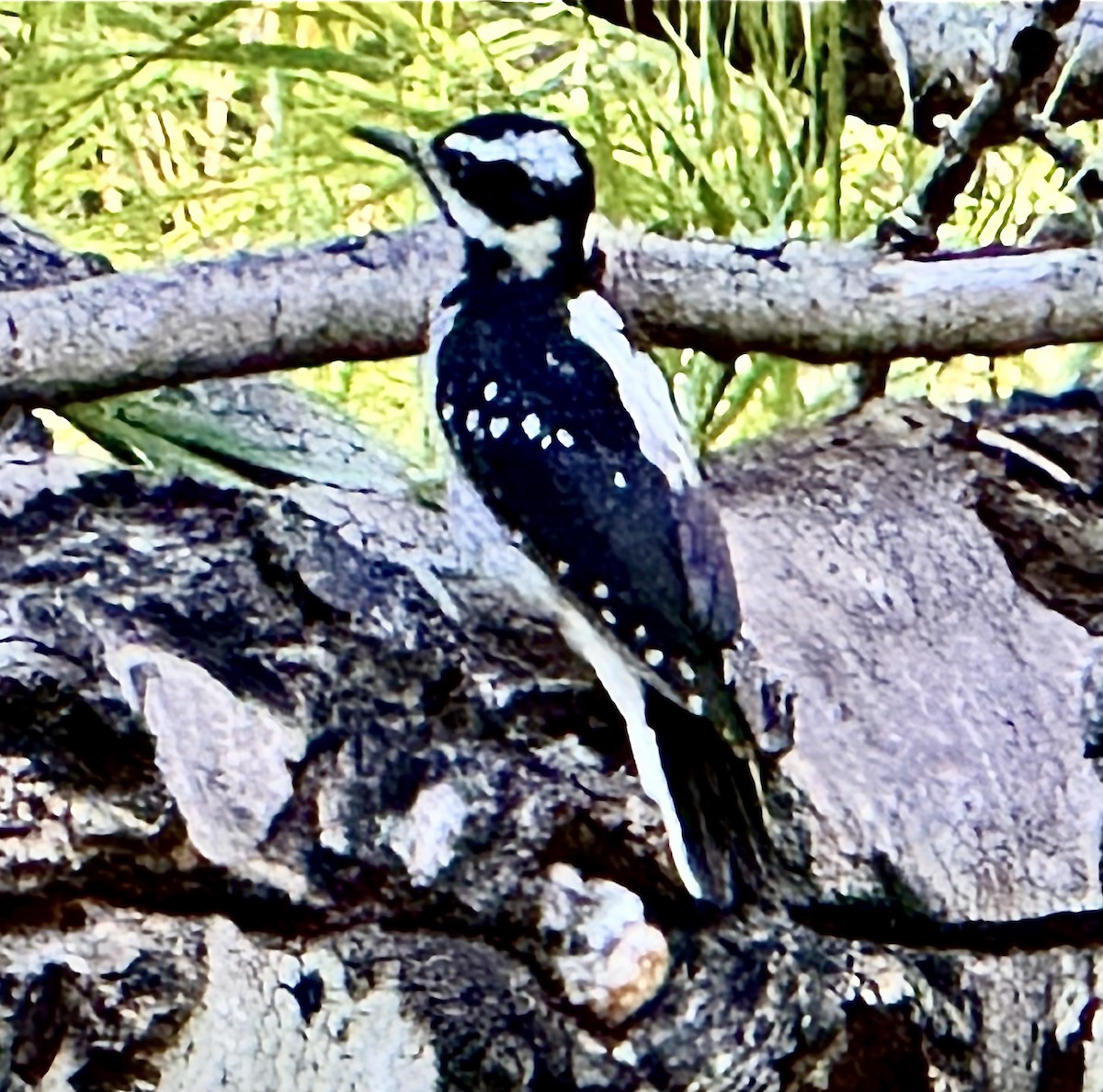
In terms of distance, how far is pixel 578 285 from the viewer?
1.22 m

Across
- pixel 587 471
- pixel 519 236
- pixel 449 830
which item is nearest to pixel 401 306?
pixel 519 236

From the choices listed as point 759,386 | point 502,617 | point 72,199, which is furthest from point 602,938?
point 72,199

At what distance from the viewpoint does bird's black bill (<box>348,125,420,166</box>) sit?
1.21m

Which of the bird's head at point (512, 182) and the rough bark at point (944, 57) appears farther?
the rough bark at point (944, 57)

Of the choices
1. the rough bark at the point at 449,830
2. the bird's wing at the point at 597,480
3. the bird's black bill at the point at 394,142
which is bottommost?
the rough bark at the point at 449,830

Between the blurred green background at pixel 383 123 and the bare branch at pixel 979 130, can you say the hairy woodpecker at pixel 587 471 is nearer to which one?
the blurred green background at pixel 383 123

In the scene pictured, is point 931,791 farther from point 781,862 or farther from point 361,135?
point 361,135

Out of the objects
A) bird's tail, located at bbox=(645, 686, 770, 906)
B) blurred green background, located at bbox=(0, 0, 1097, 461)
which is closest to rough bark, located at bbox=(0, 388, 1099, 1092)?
bird's tail, located at bbox=(645, 686, 770, 906)

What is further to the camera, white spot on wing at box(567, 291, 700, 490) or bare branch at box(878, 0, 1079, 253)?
bare branch at box(878, 0, 1079, 253)

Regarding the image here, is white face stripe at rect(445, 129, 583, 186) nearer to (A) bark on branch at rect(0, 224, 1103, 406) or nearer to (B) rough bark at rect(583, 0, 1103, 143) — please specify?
(A) bark on branch at rect(0, 224, 1103, 406)

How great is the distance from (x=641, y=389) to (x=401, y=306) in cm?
20

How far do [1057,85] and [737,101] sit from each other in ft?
0.90

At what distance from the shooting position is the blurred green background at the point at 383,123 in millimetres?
1235

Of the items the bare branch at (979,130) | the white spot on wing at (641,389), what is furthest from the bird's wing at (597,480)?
the bare branch at (979,130)
